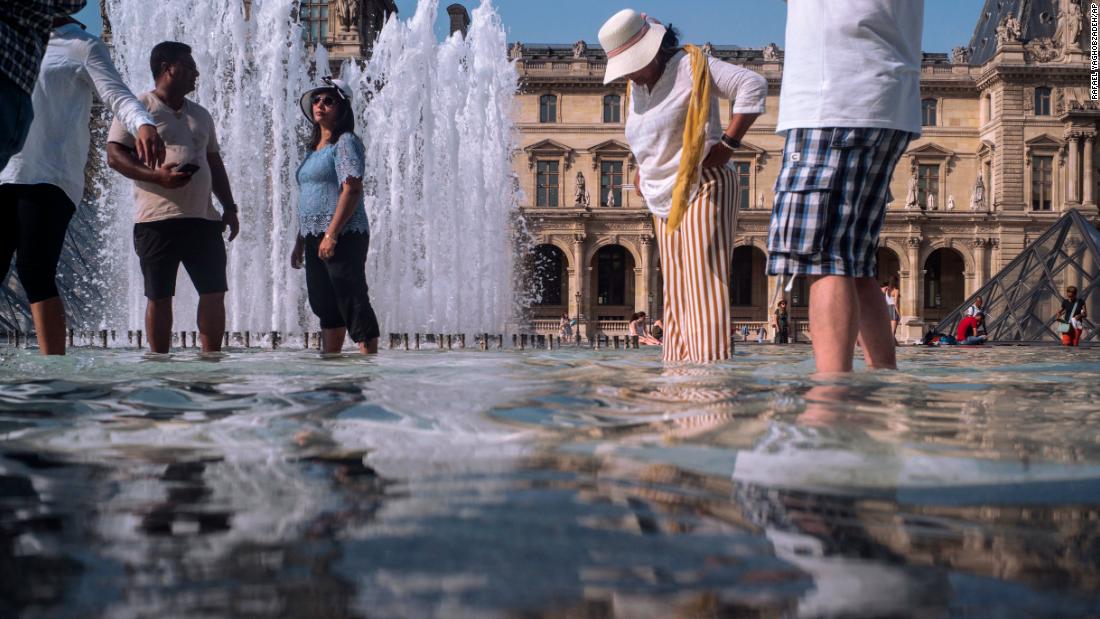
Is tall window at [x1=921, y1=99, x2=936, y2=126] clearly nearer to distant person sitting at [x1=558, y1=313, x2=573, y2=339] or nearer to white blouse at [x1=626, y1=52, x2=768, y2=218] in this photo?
distant person sitting at [x1=558, y1=313, x2=573, y2=339]

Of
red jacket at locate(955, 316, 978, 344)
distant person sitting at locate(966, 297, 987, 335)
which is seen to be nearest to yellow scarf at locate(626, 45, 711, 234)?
red jacket at locate(955, 316, 978, 344)

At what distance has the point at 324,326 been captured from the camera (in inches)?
167

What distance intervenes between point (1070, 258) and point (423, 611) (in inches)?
559

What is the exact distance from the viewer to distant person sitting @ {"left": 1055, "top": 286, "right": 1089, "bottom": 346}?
11.7 meters

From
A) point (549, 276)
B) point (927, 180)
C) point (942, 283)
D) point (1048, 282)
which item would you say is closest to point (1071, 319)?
point (1048, 282)

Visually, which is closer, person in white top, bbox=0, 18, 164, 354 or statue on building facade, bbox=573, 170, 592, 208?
person in white top, bbox=0, 18, 164, 354

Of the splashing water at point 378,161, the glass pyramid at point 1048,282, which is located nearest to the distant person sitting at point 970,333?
the glass pyramid at point 1048,282

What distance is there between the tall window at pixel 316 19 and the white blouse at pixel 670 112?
30.5 meters

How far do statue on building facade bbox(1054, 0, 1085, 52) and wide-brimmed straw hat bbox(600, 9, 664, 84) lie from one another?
114 ft

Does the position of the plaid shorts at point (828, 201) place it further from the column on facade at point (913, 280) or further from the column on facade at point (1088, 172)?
the column on facade at point (1088, 172)

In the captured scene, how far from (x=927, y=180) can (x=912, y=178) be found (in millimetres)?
1502

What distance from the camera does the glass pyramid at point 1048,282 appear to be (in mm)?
12891

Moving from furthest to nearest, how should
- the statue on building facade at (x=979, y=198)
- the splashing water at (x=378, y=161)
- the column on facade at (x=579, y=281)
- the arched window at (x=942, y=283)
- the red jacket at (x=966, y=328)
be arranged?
the arched window at (x=942, y=283), the statue on building facade at (x=979, y=198), the column on facade at (x=579, y=281), the splashing water at (x=378, y=161), the red jacket at (x=966, y=328)

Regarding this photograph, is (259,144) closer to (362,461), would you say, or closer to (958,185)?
(362,461)
